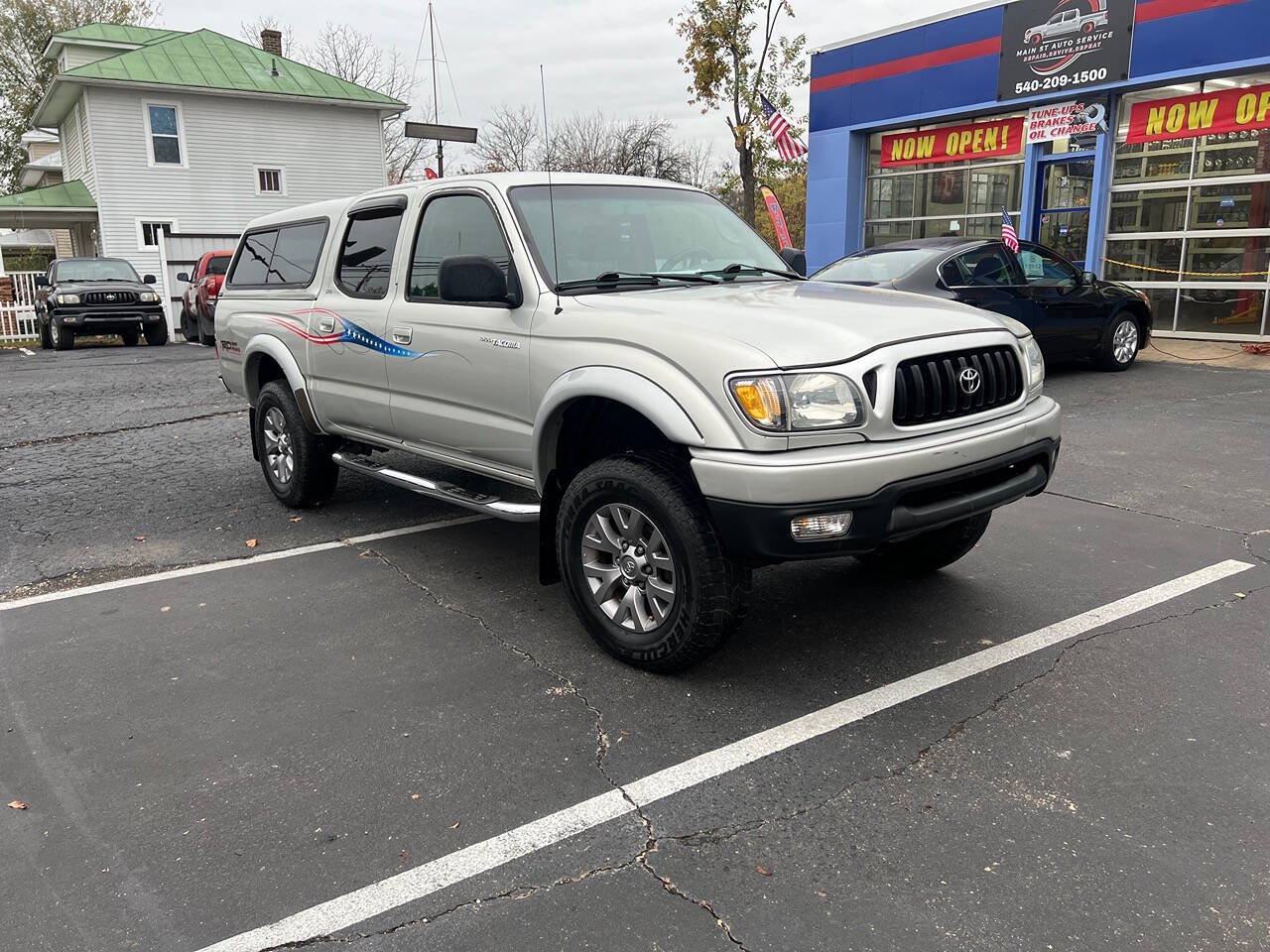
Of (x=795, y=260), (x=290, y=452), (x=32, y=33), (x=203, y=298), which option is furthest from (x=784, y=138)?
(x=32, y=33)

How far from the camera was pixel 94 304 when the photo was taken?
18250mm

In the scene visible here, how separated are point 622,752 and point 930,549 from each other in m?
2.22

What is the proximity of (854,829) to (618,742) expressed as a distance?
0.88 meters

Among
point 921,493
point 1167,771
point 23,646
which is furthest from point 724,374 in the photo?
point 23,646

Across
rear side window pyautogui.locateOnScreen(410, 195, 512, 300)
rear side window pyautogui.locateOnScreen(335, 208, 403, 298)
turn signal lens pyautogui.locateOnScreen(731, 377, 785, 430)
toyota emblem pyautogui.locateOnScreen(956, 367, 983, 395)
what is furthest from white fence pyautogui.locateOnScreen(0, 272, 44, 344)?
toyota emblem pyautogui.locateOnScreen(956, 367, 983, 395)

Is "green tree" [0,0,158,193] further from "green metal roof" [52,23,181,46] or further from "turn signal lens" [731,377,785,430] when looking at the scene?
"turn signal lens" [731,377,785,430]

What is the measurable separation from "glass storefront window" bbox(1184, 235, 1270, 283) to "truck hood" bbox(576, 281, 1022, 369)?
11920mm

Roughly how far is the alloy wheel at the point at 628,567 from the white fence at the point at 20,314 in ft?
69.3

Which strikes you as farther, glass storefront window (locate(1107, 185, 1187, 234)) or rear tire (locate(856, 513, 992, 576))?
glass storefront window (locate(1107, 185, 1187, 234))

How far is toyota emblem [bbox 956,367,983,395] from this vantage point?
3.71 meters

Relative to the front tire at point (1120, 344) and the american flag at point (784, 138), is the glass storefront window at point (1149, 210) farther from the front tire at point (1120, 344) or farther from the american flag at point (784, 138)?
the american flag at point (784, 138)

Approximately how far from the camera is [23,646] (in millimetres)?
4285

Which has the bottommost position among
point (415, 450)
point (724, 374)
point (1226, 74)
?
point (415, 450)

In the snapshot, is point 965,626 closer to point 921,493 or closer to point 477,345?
point 921,493
